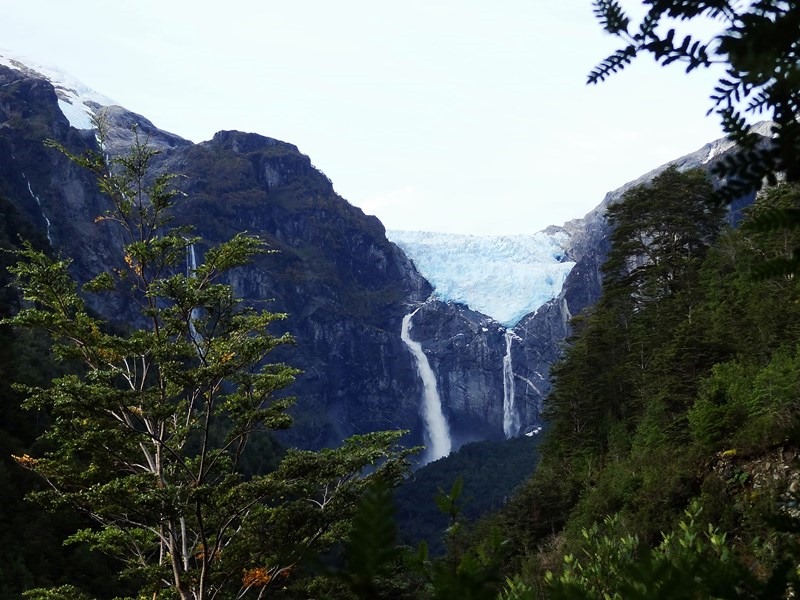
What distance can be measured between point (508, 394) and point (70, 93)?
4243 inches

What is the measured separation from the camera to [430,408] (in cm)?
12781

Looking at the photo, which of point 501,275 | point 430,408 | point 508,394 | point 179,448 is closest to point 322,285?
point 430,408

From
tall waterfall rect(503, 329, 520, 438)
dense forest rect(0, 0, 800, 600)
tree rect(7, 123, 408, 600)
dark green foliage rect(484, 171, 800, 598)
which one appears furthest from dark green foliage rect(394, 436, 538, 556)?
tree rect(7, 123, 408, 600)

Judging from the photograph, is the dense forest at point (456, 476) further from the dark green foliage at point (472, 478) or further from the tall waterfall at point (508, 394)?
the tall waterfall at point (508, 394)

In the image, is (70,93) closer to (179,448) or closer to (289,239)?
(289,239)

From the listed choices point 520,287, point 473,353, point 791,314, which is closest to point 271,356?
point 473,353

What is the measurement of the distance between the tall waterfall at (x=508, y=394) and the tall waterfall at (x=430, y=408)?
39.4 feet

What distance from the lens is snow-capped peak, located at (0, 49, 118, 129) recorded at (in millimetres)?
124125

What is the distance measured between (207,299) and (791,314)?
12.6 m

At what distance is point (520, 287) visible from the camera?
127750mm

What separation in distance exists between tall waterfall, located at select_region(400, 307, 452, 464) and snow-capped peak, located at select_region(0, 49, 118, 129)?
73.8 metres

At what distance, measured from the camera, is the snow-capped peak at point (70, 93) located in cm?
12412

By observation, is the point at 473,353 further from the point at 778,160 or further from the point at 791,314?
the point at 778,160

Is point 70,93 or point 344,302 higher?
point 70,93
